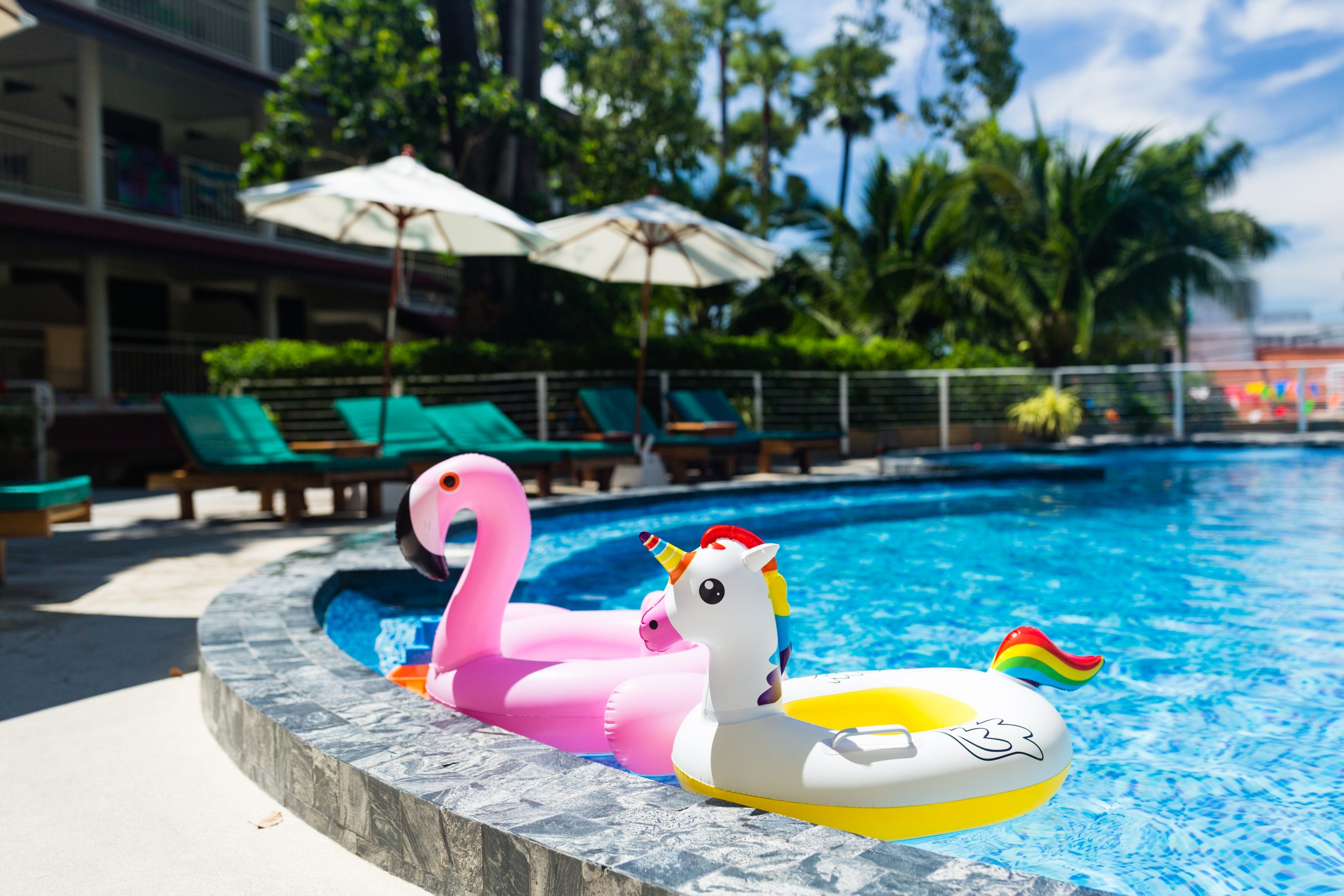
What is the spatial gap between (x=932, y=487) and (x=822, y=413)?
16.8ft

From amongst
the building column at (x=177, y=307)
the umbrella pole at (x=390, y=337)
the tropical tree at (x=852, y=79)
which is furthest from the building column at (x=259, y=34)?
the tropical tree at (x=852, y=79)

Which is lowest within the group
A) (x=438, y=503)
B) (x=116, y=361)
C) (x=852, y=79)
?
(x=438, y=503)

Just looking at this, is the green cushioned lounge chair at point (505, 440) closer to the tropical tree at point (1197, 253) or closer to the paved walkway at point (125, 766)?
the paved walkway at point (125, 766)

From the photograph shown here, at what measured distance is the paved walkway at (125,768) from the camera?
75.6 inches

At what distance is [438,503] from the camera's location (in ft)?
9.18

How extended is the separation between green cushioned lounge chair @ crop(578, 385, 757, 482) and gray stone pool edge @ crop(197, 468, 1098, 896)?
689 centimetres

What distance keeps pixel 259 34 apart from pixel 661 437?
13.1 meters

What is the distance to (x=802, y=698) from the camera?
7.57ft

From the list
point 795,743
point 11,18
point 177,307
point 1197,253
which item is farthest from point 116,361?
point 1197,253

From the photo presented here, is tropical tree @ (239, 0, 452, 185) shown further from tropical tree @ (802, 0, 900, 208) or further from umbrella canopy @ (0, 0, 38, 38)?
tropical tree @ (802, 0, 900, 208)

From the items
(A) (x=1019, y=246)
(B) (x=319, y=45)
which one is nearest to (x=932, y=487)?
(B) (x=319, y=45)

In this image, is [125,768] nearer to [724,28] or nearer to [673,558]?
[673,558]

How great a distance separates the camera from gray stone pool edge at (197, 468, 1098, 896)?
148 centimetres

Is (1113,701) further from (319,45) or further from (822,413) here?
(319,45)
